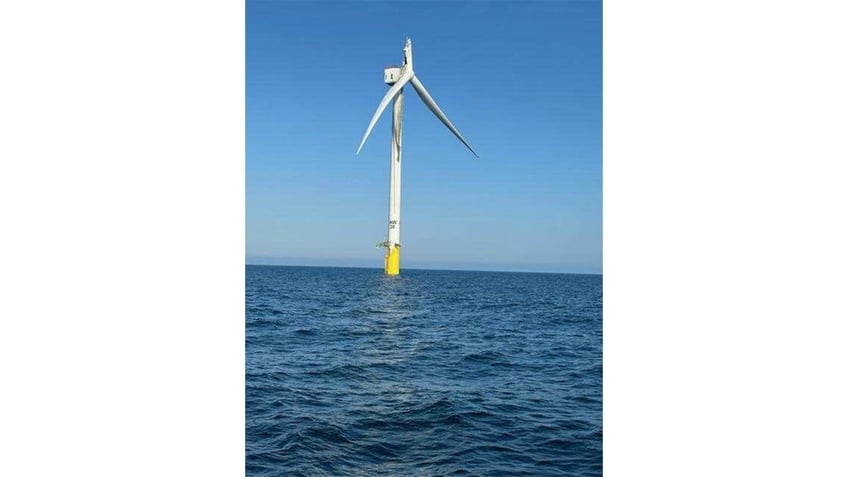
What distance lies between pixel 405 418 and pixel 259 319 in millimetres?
16507

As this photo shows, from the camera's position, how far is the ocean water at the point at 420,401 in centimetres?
852

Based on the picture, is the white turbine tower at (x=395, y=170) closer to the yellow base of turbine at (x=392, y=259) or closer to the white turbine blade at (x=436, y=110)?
the yellow base of turbine at (x=392, y=259)

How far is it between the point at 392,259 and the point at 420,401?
181ft

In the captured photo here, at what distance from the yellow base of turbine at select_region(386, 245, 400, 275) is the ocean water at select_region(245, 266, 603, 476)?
42.9 m

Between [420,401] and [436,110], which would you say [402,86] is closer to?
[436,110]

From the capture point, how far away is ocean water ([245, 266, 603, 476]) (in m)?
8.52

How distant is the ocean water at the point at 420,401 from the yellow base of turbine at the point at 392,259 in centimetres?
4293

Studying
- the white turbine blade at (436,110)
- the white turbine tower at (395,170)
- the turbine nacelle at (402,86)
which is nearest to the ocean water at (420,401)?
the turbine nacelle at (402,86)

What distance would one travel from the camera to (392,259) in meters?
66.8

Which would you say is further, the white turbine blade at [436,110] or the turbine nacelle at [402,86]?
the white turbine blade at [436,110]
